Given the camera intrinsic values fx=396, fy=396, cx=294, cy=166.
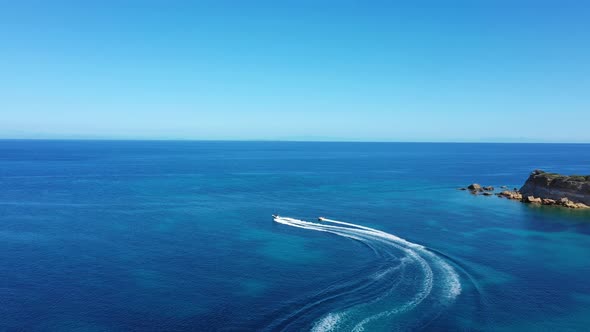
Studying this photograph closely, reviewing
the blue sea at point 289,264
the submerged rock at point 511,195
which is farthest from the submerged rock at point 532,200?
the blue sea at point 289,264

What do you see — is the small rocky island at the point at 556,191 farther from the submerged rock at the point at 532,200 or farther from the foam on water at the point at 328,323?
the foam on water at the point at 328,323

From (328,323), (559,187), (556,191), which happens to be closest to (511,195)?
(556,191)

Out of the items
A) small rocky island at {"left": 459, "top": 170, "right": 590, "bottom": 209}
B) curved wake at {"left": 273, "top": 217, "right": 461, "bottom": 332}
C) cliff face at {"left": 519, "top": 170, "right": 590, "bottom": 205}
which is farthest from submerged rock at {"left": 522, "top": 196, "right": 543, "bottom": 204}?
curved wake at {"left": 273, "top": 217, "right": 461, "bottom": 332}

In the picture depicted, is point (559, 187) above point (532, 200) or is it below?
above

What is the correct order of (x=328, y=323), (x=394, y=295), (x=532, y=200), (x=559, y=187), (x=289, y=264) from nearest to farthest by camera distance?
(x=328, y=323) → (x=394, y=295) → (x=289, y=264) → (x=559, y=187) → (x=532, y=200)

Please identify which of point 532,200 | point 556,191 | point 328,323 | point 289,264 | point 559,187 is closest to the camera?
point 328,323

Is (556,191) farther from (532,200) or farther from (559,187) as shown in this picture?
(532,200)

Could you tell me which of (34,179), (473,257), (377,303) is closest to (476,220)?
(473,257)

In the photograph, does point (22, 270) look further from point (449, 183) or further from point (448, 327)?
point (449, 183)

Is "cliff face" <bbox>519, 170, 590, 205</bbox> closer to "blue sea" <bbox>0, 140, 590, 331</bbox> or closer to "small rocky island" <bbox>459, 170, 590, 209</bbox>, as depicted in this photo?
"small rocky island" <bbox>459, 170, 590, 209</bbox>
